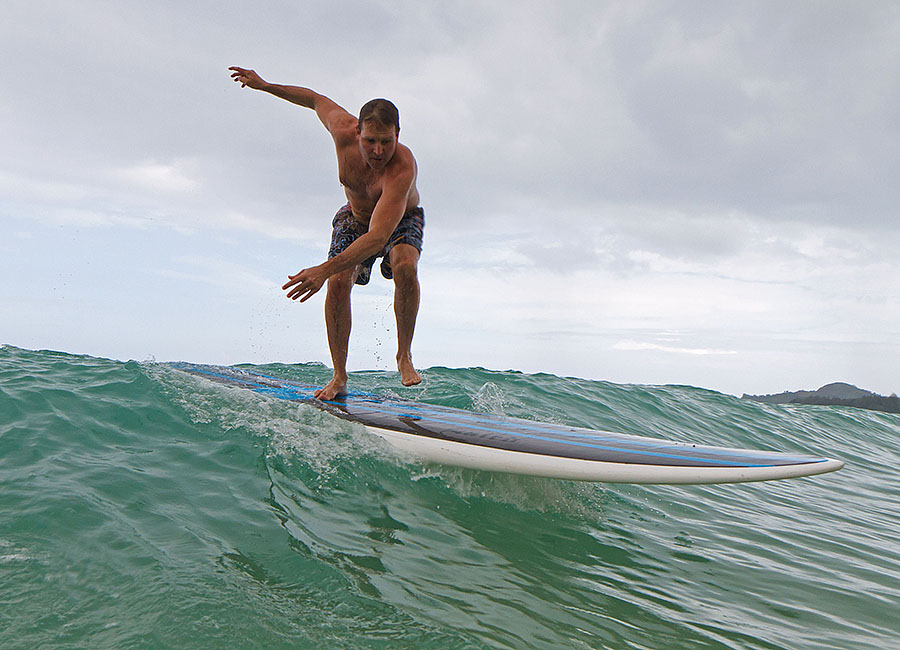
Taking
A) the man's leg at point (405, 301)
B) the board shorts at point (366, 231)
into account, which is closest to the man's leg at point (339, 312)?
the board shorts at point (366, 231)

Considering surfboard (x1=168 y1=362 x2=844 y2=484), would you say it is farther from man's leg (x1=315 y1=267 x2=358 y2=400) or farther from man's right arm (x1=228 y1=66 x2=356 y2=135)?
man's right arm (x1=228 y1=66 x2=356 y2=135)

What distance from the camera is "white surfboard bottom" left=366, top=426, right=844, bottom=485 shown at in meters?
2.82

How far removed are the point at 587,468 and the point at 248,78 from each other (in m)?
3.65

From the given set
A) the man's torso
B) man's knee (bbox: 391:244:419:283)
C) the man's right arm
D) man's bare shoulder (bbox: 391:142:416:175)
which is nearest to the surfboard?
man's knee (bbox: 391:244:419:283)

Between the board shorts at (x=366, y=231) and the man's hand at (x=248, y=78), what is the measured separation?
3.55ft

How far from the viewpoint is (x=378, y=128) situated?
3.67 m

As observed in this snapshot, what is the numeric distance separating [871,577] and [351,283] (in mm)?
3877

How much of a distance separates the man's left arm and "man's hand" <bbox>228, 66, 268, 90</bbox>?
139cm

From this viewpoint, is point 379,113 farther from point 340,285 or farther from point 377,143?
point 340,285

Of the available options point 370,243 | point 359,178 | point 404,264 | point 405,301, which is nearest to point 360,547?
point 370,243

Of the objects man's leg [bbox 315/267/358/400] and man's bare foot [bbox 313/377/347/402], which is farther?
man's bare foot [bbox 313/377/347/402]

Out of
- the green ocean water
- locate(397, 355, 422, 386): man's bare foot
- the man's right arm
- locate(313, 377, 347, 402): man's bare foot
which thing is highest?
the man's right arm

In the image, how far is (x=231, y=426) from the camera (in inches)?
181

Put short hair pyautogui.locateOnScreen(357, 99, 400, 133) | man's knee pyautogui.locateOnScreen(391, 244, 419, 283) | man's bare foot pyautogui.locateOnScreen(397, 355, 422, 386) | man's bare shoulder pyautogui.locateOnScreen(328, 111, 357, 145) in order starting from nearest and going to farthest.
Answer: short hair pyautogui.locateOnScreen(357, 99, 400, 133) < man's bare shoulder pyautogui.locateOnScreen(328, 111, 357, 145) < man's knee pyautogui.locateOnScreen(391, 244, 419, 283) < man's bare foot pyautogui.locateOnScreen(397, 355, 422, 386)
